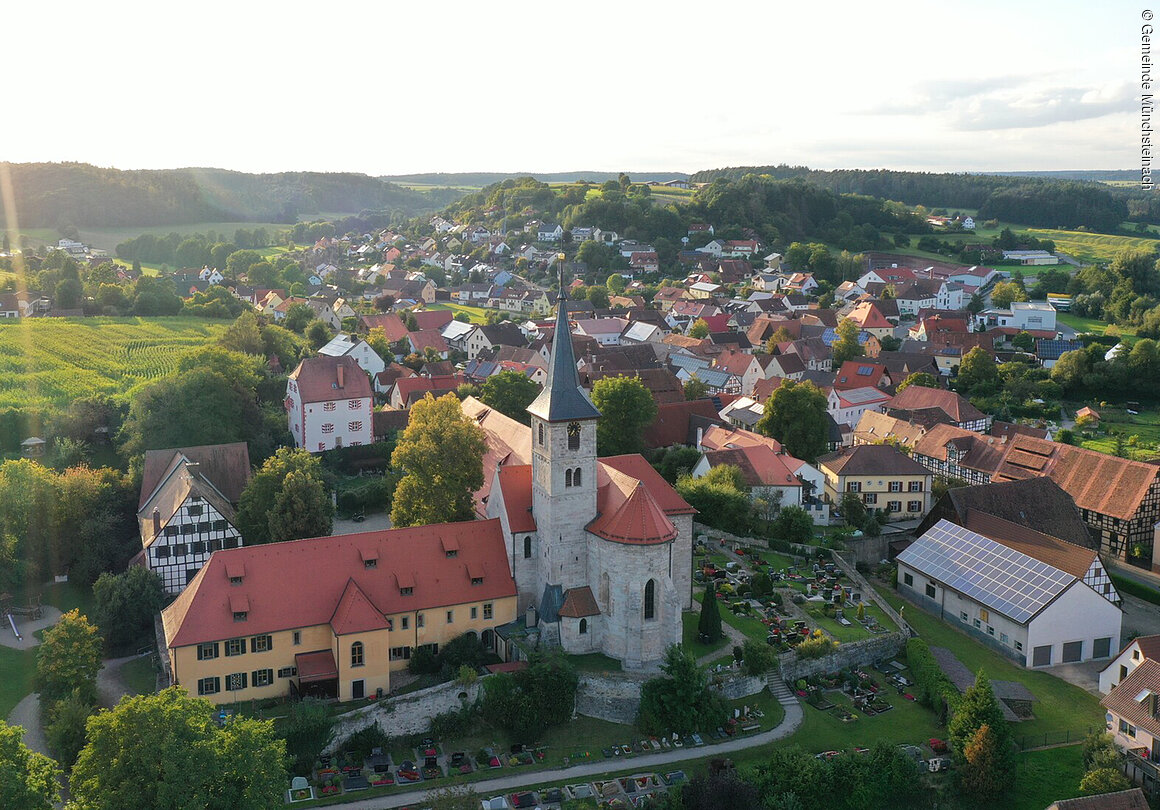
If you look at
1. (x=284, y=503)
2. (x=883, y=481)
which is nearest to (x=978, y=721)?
(x=883, y=481)

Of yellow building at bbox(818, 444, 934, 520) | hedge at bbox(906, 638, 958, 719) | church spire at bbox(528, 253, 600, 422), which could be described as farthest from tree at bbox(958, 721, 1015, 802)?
yellow building at bbox(818, 444, 934, 520)

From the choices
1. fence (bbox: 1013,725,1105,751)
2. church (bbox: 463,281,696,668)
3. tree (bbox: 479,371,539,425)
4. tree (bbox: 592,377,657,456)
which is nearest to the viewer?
fence (bbox: 1013,725,1105,751)

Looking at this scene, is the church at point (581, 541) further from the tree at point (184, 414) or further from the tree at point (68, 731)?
the tree at point (184, 414)

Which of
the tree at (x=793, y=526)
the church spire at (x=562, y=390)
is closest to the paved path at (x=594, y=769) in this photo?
the church spire at (x=562, y=390)

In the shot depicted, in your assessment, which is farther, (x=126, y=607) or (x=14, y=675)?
(x=126, y=607)

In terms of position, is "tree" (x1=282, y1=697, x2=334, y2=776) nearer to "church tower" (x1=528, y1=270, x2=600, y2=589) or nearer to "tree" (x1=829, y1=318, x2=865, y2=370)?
"church tower" (x1=528, y1=270, x2=600, y2=589)

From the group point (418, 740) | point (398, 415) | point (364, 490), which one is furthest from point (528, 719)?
point (398, 415)

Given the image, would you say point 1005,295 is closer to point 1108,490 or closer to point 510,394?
point 1108,490
